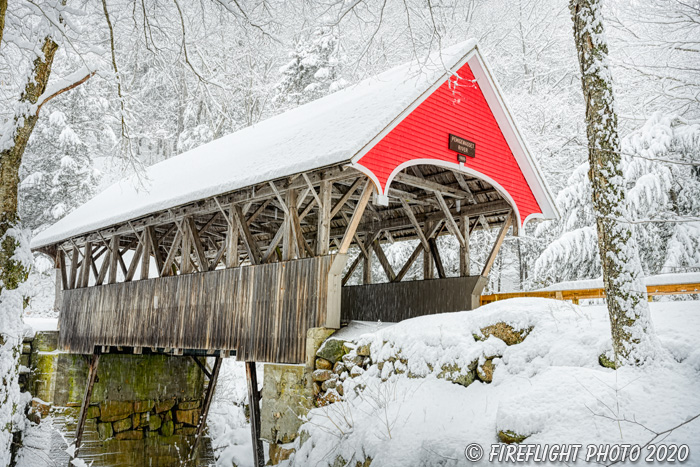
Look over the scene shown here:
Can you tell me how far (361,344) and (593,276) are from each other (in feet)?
38.3

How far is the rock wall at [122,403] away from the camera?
1489 centimetres

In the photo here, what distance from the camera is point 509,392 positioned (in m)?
5.61

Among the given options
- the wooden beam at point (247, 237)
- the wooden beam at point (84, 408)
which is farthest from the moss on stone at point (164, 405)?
the wooden beam at point (247, 237)

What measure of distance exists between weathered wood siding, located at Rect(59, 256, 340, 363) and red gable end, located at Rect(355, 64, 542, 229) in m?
1.86

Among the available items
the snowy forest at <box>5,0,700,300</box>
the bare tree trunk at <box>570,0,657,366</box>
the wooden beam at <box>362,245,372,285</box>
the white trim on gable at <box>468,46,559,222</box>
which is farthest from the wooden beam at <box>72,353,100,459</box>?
the bare tree trunk at <box>570,0,657,366</box>

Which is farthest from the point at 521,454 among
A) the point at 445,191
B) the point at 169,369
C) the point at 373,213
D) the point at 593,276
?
the point at 169,369

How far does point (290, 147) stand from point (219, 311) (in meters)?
3.36

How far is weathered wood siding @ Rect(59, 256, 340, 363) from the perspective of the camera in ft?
28.7

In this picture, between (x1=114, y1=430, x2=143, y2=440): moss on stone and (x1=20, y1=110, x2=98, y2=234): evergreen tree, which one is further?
(x1=20, y1=110, x2=98, y2=234): evergreen tree

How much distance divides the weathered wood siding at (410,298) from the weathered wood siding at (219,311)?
3531 millimetres

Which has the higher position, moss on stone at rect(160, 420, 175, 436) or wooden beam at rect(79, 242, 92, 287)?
wooden beam at rect(79, 242, 92, 287)

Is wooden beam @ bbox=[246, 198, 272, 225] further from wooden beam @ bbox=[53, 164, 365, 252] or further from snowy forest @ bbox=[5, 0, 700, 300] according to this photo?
snowy forest @ bbox=[5, 0, 700, 300]

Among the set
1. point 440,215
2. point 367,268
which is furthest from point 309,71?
point 440,215

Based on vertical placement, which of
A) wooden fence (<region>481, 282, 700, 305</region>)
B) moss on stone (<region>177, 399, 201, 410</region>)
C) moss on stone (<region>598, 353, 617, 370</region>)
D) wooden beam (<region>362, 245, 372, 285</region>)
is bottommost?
moss on stone (<region>177, 399, 201, 410</region>)
